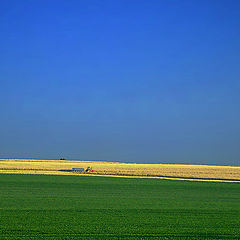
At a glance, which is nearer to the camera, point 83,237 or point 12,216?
point 83,237

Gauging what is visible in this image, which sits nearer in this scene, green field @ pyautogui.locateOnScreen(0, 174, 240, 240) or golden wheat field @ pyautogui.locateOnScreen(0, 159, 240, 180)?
green field @ pyautogui.locateOnScreen(0, 174, 240, 240)

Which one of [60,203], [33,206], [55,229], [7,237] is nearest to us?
[7,237]

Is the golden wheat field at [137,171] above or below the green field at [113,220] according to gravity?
above

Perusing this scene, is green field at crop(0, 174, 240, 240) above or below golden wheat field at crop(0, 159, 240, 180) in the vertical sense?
below

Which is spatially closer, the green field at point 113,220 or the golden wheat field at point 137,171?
the green field at point 113,220

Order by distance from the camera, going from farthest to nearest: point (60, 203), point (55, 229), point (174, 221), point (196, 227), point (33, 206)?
point (60, 203) < point (33, 206) < point (174, 221) < point (196, 227) < point (55, 229)

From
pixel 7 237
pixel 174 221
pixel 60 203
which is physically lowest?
pixel 7 237

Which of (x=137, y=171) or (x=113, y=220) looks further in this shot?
(x=137, y=171)

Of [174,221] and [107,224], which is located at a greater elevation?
[174,221]

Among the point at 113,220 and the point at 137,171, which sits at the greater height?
the point at 137,171

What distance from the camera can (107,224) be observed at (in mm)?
14023

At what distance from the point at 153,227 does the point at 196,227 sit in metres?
1.69

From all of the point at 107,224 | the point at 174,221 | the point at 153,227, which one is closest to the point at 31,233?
the point at 107,224

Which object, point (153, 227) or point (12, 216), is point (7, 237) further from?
point (153, 227)
